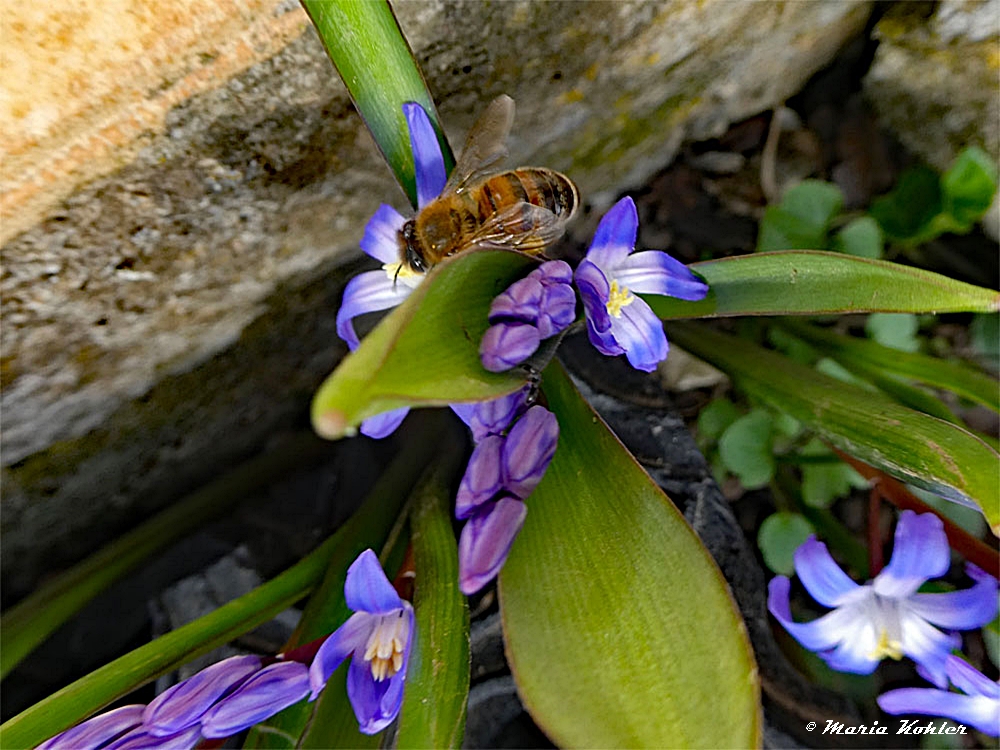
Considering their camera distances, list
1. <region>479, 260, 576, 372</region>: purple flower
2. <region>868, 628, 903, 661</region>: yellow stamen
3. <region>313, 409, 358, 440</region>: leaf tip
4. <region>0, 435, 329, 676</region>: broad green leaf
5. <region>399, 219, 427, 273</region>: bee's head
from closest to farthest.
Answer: <region>313, 409, 358, 440</region>: leaf tip, <region>479, 260, 576, 372</region>: purple flower, <region>399, 219, 427, 273</region>: bee's head, <region>868, 628, 903, 661</region>: yellow stamen, <region>0, 435, 329, 676</region>: broad green leaf

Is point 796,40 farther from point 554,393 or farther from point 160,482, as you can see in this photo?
point 160,482

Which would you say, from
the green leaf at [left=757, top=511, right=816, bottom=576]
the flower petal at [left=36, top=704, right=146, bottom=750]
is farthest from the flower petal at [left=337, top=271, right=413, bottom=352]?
the green leaf at [left=757, top=511, right=816, bottom=576]

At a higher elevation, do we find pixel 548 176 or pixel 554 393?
pixel 548 176

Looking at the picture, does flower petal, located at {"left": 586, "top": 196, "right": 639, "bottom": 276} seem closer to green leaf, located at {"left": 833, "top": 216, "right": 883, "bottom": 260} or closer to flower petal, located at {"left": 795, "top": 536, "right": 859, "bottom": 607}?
flower petal, located at {"left": 795, "top": 536, "right": 859, "bottom": 607}

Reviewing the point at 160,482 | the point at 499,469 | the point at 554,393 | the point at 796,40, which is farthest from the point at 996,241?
the point at 160,482

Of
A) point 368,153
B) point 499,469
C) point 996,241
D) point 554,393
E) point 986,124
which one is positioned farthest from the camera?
point 996,241

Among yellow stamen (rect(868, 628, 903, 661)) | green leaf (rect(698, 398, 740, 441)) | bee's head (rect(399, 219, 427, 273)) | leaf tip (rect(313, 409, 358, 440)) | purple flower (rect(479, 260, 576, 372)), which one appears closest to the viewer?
leaf tip (rect(313, 409, 358, 440))

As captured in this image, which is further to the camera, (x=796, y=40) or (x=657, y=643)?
(x=796, y=40)
